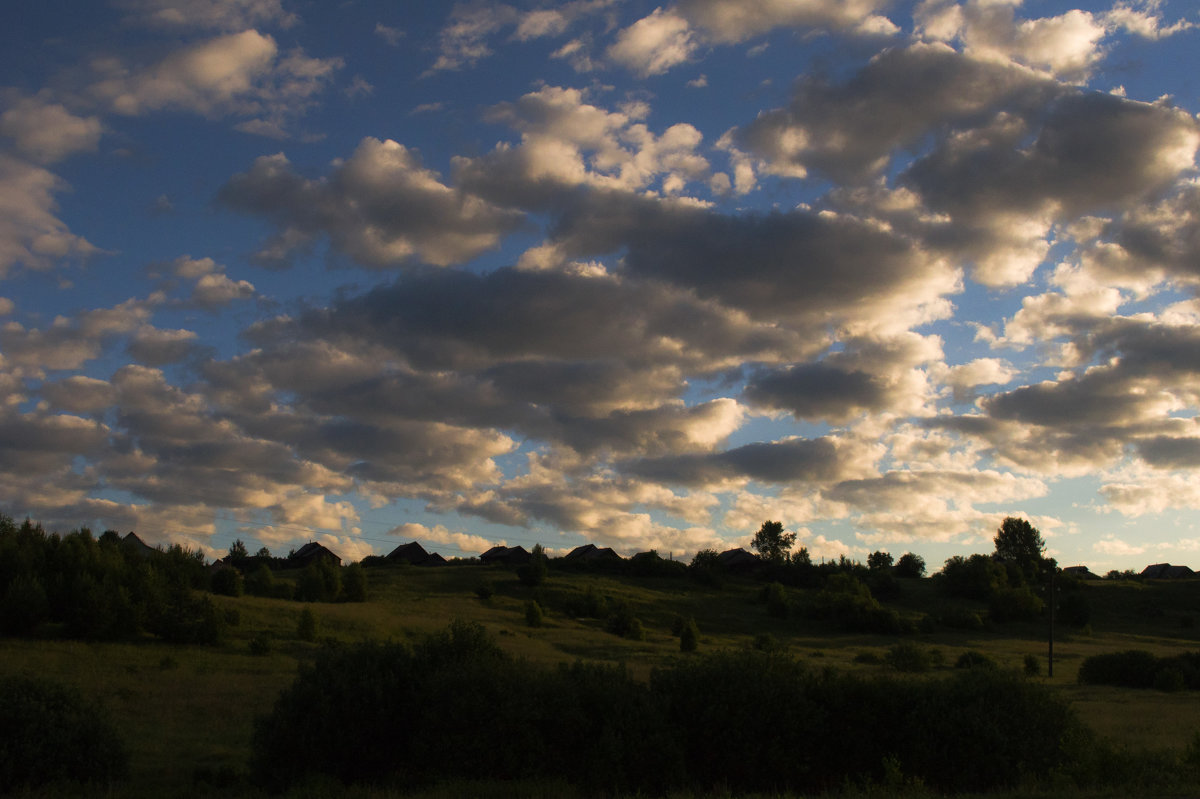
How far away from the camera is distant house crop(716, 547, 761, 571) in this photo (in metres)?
122

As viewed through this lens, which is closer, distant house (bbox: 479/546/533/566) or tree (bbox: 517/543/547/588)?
Answer: tree (bbox: 517/543/547/588)

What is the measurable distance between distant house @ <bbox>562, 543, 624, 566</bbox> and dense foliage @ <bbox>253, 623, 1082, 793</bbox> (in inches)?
3631

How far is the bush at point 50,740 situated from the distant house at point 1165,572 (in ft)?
565

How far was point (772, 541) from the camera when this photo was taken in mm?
144500

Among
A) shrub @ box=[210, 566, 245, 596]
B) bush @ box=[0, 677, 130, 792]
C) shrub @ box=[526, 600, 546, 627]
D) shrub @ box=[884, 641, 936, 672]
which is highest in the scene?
shrub @ box=[210, 566, 245, 596]

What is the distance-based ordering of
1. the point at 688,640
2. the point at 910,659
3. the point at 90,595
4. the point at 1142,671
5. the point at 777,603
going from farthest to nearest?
the point at 777,603
the point at 688,640
the point at 910,659
the point at 1142,671
the point at 90,595

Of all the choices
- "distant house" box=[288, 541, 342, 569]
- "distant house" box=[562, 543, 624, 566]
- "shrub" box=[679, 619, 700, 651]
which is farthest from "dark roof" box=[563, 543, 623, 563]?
"shrub" box=[679, 619, 700, 651]

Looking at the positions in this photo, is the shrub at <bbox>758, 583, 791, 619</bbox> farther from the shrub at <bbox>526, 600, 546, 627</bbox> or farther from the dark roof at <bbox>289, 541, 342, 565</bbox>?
the dark roof at <bbox>289, 541, 342, 565</bbox>


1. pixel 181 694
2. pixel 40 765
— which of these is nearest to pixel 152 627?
pixel 181 694

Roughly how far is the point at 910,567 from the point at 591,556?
154 ft

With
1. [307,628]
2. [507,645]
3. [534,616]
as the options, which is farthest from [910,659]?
[307,628]

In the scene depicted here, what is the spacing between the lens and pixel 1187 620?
89.1 meters

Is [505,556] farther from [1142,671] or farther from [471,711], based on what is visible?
[471,711]

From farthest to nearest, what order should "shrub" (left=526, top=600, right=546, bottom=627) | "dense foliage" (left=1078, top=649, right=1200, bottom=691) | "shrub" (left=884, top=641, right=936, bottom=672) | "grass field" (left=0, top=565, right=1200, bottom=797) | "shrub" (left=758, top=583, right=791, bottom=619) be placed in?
1. "shrub" (left=758, top=583, right=791, bottom=619)
2. "shrub" (left=526, top=600, right=546, bottom=627)
3. "shrub" (left=884, top=641, right=936, bottom=672)
4. "dense foliage" (left=1078, top=649, right=1200, bottom=691)
5. "grass field" (left=0, top=565, right=1200, bottom=797)
